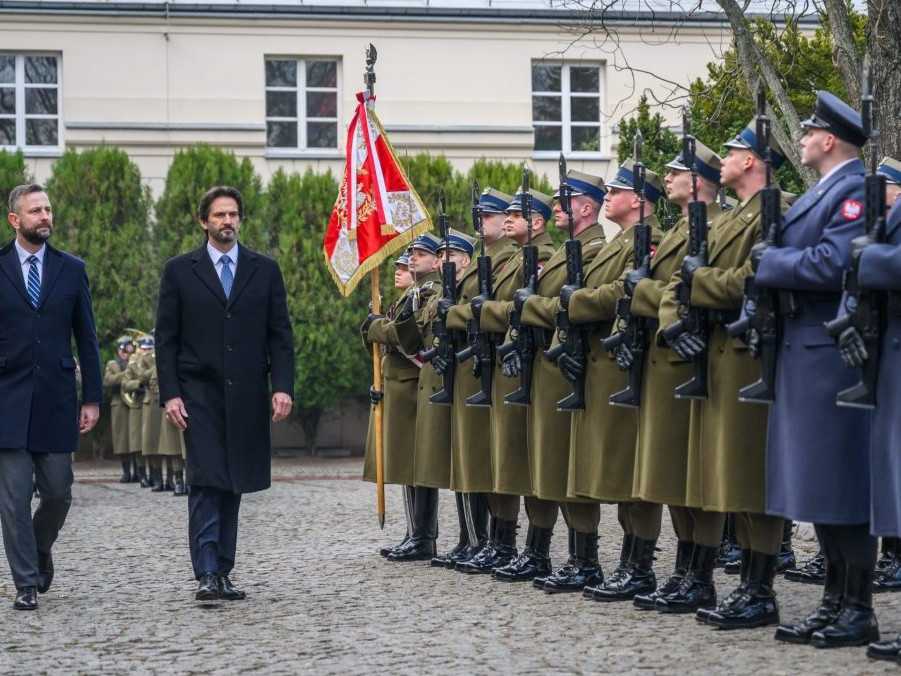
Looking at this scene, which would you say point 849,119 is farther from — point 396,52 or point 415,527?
point 396,52

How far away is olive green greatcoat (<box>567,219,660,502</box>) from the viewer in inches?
382

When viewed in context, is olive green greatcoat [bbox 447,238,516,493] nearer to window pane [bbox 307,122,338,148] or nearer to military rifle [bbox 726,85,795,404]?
military rifle [bbox 726,85,795,404]

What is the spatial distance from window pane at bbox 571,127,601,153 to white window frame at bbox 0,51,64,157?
8.32 metres

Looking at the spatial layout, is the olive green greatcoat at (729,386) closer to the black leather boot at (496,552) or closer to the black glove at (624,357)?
the black glove at (624,357)

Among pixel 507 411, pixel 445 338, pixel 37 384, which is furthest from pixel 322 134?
pixel 37 384

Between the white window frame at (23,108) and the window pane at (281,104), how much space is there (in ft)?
10.8

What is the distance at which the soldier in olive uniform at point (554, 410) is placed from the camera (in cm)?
1029

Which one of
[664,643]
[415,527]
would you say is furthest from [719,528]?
[415,527]

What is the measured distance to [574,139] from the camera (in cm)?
3253

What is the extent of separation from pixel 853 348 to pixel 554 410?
345 cm

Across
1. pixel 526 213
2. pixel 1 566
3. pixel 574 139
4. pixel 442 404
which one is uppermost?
pixel 574 139

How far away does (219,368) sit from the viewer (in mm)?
10156

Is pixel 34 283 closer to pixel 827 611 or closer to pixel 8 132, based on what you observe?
pixel 827 611

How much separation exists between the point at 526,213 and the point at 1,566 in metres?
3.97
